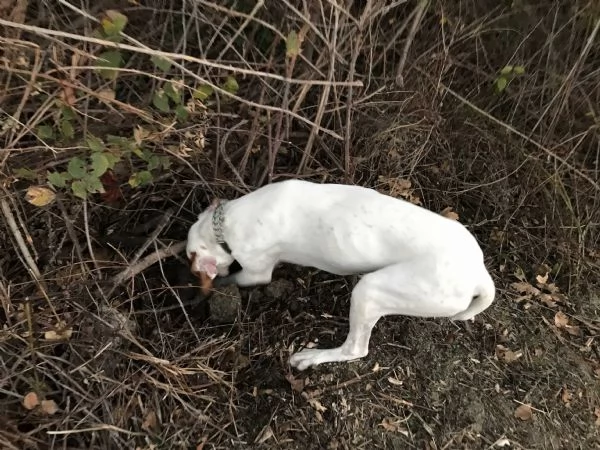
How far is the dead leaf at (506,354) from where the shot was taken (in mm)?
2809

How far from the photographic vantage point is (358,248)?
86.5 inches

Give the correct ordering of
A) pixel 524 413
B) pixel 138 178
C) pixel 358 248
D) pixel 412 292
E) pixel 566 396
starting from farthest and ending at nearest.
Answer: pixel 566 396
pixel 524 413
pixel 138 178
pixel 358 248
pixel 412 292

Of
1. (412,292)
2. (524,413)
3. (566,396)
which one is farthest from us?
(566,396)

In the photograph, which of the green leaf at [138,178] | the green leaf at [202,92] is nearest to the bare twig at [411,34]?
the green leaf at [202,92]

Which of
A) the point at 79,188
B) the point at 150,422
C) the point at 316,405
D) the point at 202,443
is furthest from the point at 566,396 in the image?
the point at 79,188

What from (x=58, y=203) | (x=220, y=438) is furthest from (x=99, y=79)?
(x=220, y=438)

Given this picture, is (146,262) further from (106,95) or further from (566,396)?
(566,396)

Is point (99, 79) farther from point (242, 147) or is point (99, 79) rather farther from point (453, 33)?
point (453, 33)

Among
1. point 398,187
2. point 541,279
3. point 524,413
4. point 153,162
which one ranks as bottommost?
point 524,413

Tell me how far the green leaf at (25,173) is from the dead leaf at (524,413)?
2.41 metres

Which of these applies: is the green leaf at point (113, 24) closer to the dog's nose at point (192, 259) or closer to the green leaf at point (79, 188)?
the green leaf at point (79, 188)

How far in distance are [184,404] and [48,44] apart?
65.1 inches

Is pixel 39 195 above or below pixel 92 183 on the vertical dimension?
below

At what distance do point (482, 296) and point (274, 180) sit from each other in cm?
127
